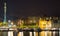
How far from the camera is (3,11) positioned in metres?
1.62

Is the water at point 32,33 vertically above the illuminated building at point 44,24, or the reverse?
the illuminated building at point 44,24

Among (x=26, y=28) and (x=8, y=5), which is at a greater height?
(x=8, y=5)

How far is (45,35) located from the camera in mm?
1608

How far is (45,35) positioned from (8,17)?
0.38 metres

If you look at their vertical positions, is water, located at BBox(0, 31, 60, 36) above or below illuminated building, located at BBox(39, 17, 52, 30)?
below

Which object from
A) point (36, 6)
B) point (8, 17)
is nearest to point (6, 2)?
point (8, 17)

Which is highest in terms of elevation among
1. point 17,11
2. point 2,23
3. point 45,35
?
point 17,11

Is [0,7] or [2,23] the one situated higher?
[0,7]

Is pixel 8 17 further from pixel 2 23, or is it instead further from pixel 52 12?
pixel 52 12

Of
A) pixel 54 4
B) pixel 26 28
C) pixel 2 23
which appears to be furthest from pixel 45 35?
pixel 2 23

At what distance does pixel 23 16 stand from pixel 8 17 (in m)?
0.14

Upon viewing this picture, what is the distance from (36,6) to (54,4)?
169 mm

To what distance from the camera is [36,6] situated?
5.38 ft

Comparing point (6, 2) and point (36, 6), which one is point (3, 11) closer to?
point (6, 2)
